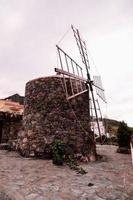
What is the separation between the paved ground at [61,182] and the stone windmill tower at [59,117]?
1.41 metres

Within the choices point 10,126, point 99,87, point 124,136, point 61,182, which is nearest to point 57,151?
point 61,182

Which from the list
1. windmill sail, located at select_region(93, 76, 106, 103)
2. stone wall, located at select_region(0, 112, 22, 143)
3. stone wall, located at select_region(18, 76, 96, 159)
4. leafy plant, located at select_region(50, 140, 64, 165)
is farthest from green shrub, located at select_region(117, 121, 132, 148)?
stone wall, located at select_region(0, 112, 22, 143)

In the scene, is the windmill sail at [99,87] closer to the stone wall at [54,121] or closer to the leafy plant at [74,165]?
the stone wall at [54,121]

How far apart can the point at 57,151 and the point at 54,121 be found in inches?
69.3

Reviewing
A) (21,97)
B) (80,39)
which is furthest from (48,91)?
(21,97)

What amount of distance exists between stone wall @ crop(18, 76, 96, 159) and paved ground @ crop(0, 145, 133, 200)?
1385mm

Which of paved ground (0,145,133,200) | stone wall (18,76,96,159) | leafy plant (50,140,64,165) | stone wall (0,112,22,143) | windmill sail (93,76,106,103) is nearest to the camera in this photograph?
paved ground (0,145,133,200)

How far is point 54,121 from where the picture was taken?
12.7 meters

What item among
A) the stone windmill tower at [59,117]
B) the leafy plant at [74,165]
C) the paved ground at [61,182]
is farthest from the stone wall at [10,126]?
the leafy plant at [74,165]

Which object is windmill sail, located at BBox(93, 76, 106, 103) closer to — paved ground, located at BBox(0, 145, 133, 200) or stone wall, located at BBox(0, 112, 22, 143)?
paved ground, located at BBox(0, 145, 133, 200)

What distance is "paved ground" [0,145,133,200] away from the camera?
22.1ft

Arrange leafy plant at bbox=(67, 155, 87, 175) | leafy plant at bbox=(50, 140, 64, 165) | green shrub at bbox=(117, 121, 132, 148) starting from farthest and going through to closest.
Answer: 1. green shrub at bbox=(117, 121, 132, 148)
2. leafy plant at bbox=(50, 140, 64, 165)
3. leafy plant at bbox=(67, 155, 87, 175)

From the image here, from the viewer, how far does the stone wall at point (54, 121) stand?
12453 mm

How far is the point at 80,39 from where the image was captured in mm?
14594
